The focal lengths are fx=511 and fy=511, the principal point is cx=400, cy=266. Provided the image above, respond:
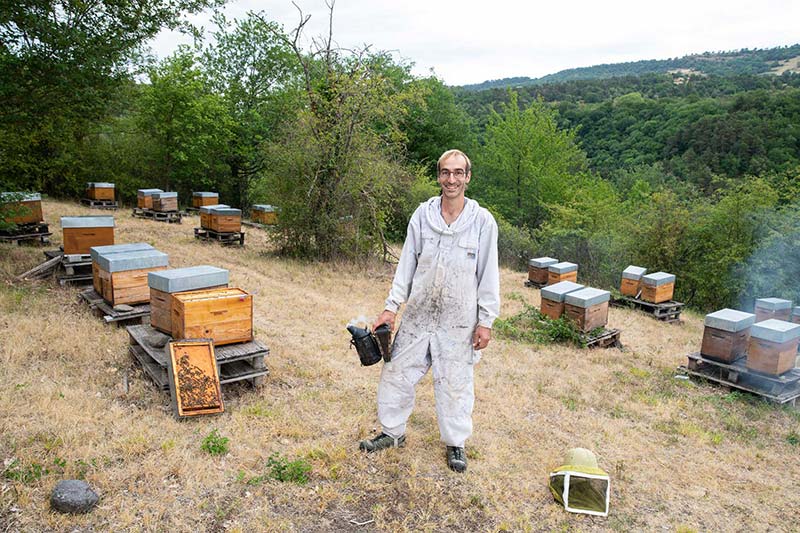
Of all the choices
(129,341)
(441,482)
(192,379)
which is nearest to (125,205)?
(129,341)

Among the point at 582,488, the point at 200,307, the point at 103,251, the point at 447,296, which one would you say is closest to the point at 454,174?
the point at 447,296

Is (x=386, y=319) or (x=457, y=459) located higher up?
(x=386, y=319)

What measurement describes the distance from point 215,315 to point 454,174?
256 centimetres

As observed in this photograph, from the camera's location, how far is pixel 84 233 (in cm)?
723

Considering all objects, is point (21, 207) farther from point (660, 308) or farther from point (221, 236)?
point (660, 308)

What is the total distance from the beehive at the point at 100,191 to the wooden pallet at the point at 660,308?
15.4 m

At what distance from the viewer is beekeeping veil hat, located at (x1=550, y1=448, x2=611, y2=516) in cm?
346

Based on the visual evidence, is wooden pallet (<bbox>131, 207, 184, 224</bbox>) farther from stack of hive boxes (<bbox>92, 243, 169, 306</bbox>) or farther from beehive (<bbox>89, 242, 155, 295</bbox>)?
stack of hive boxes (<bbox>92, 243, 169, 306</bbox>)

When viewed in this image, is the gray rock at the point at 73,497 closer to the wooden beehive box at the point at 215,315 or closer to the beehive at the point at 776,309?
the wooden beehive box at the point at 215,315

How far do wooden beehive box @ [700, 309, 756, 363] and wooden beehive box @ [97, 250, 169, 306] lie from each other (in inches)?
275

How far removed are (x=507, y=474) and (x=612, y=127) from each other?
47.2 m

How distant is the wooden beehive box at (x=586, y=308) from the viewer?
794cm

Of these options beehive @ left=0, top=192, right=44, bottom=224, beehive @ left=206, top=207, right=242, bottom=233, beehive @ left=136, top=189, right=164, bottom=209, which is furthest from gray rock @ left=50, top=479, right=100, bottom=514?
beehive @ left=136, top=189, right=164, bottom=209

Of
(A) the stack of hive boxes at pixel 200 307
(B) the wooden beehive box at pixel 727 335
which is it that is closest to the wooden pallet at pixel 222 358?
(A) the stack of hive boxes at pixel 200 307
